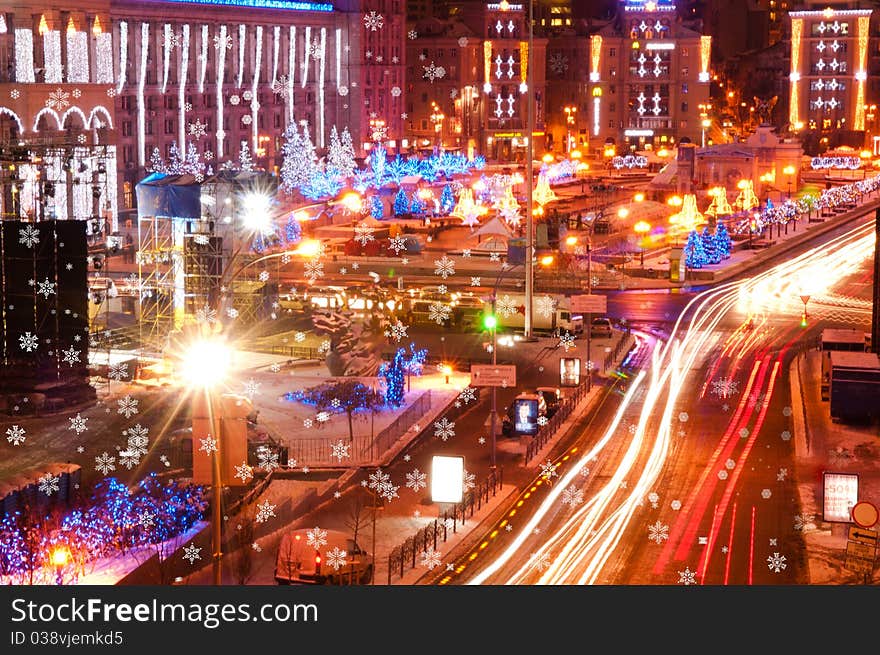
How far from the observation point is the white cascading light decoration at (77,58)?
3017 inches

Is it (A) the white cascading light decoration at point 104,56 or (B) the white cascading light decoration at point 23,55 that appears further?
(A) the white cascading light decoration at point 104,56

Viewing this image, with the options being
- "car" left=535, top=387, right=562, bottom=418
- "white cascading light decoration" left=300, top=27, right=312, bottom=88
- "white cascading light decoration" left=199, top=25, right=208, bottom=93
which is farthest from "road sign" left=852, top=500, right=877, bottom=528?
"white cascading light decoration" left=300, top=27, right=312, bottom=88

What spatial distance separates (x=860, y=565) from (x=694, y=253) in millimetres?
43384

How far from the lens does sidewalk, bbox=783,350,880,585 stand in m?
28.2

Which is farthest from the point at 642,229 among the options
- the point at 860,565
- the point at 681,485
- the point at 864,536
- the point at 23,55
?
the point at 864,536

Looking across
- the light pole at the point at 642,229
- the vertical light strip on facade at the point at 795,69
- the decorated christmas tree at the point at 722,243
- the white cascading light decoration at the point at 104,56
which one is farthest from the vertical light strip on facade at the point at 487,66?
the decorated christmas tree at the point at 722,243

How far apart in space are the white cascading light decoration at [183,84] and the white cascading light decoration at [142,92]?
294 centimetres

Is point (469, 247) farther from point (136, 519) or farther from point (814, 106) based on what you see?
point (814, 106)

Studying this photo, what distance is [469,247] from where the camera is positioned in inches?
3076

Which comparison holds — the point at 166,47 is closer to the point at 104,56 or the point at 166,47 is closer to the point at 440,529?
the point at 104,56

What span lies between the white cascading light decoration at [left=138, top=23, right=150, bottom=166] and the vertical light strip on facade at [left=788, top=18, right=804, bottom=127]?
215 feet

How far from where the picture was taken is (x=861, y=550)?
26.8 m

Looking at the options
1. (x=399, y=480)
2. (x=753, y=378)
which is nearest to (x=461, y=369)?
(x=753, y=378)

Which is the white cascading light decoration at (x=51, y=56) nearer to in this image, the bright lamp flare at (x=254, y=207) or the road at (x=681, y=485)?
the bright lamp flare at (x=254, y=207)
